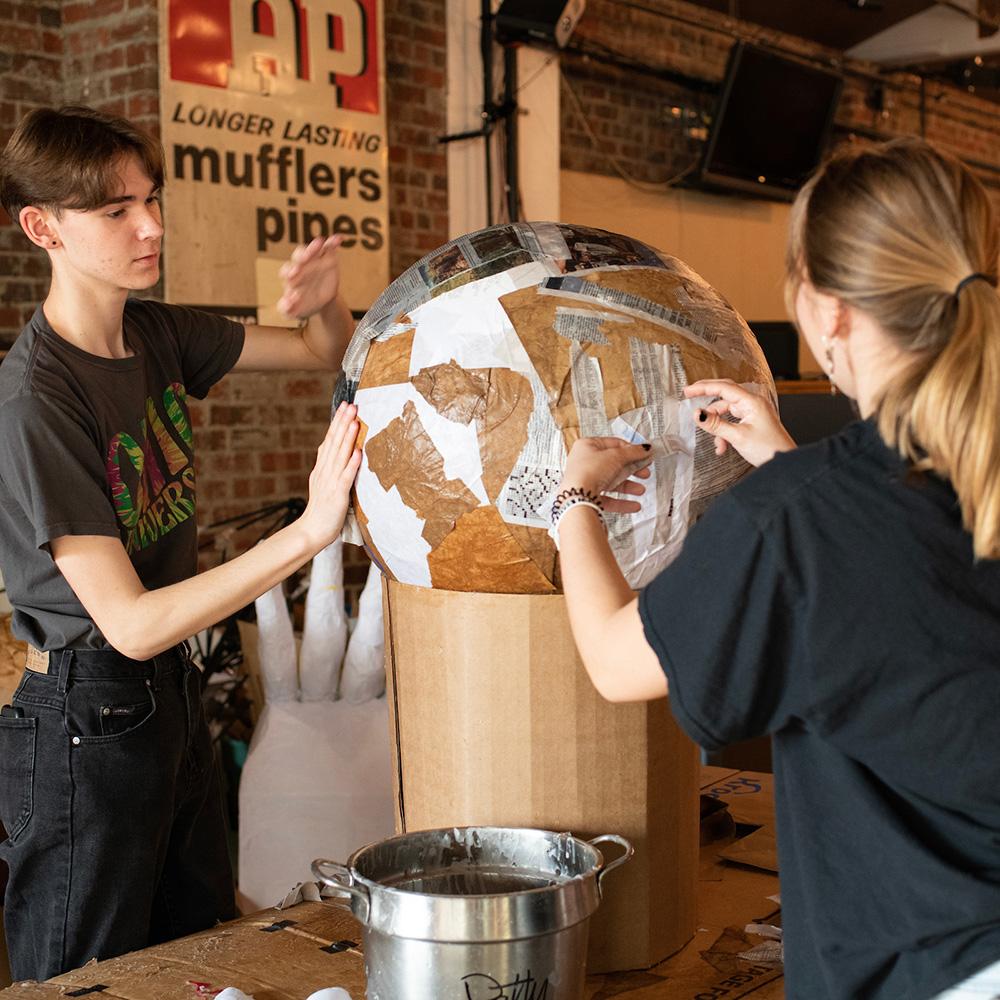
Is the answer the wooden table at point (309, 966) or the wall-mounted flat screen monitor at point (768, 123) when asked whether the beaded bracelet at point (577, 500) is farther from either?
the wall-mounted flat screen monitor at point (768, 123)

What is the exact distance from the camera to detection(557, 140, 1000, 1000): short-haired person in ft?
3.06

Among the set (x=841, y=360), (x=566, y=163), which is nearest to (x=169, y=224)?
(x=566, y=163)

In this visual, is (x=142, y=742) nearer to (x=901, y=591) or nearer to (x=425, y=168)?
(x=901, y=591)

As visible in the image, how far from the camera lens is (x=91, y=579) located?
1.52 m

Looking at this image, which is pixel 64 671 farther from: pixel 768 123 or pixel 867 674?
pixel 768 123

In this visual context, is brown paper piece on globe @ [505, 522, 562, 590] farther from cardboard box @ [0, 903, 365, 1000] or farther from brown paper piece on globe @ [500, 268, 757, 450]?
cardboard box @ [0, 903, 365, 1000]

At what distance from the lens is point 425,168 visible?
15.5ft

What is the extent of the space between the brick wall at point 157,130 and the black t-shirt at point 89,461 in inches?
84.4

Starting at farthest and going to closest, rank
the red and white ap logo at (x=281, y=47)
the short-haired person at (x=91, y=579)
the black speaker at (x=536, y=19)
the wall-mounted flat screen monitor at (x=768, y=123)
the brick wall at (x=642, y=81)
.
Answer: the wall-mounted flat screen monitor at (x=768, y=123)
the brick wall at (x=642, y=81)
the black speaker at (x=536, y=19)
the red and white ap logo at (x=281, y=47)
the short-haired person at (x=91, y=579)

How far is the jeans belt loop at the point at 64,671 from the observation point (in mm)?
1643

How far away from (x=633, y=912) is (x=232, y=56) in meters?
3.25

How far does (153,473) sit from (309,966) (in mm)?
706

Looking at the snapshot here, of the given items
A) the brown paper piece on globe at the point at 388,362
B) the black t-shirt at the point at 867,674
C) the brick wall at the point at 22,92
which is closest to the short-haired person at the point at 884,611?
the black t-shirt at the point at 867,674

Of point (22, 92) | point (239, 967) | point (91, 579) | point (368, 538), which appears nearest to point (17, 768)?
point (91, 579)
